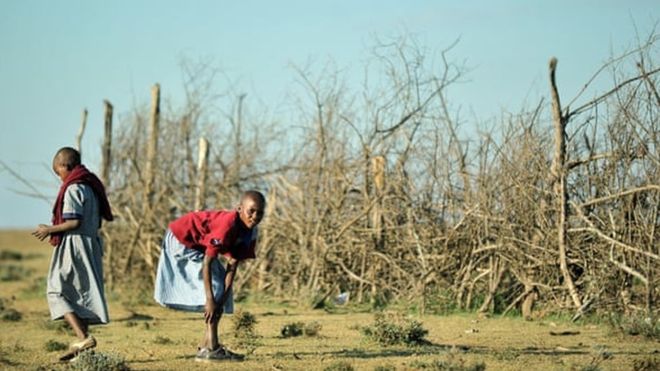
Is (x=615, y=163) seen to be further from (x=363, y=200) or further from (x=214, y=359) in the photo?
(x=214, y=359)

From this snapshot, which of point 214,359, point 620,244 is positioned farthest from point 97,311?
point 620,244

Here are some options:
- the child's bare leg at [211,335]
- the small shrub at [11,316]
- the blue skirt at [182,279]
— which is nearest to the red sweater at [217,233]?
the blue skirt at [182,279]

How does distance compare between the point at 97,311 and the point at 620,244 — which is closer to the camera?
the point at 97,311

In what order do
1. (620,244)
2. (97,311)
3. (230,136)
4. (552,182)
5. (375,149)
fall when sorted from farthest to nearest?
1. (230,136)
2. (375,149)
3. (552,182)
4. (620,244)
5. (97,311)

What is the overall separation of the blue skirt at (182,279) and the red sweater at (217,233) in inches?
4.0

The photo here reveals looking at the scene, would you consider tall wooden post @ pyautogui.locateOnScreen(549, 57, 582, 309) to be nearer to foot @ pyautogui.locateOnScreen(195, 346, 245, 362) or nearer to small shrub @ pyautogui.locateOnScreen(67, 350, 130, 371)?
foot @ pyautogui.locateOnScreen(195, 346, 245, 362)

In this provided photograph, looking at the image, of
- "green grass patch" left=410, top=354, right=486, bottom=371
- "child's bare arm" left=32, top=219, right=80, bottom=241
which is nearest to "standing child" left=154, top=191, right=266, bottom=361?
"child's bare arm" left=32, top=219, right=80, bottom=241

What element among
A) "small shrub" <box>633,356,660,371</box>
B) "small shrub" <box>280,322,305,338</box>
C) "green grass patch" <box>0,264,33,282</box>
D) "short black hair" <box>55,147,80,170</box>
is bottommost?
"small shrub" <box>633,356,660,371</box>

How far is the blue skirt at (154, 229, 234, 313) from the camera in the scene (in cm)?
906

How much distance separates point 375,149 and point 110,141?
563 centimetres

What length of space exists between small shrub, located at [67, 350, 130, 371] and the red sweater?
111 centimetres

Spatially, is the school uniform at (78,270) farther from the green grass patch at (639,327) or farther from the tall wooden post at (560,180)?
the tall wooden post at (560,180)

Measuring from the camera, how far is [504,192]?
13.3 m

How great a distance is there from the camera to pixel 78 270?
8969 millimetres
